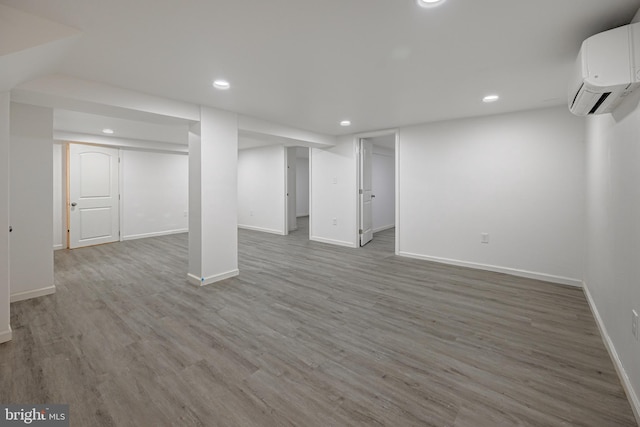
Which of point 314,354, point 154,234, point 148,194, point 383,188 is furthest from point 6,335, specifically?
point 383,188

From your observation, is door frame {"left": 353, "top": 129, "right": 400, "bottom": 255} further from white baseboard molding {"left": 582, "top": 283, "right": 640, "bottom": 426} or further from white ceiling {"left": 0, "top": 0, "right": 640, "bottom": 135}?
white baseboard molding {"left": 582, "top": 283, "right": 640, "bottom": 426}

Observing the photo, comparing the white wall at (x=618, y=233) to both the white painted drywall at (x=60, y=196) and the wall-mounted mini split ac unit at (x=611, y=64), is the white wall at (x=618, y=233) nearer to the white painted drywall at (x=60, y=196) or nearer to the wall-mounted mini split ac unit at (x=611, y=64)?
the wall-mounted mini split ac unit at (x=611, y=64)

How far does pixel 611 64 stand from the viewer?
166 cm

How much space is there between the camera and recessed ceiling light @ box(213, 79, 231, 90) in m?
2.73

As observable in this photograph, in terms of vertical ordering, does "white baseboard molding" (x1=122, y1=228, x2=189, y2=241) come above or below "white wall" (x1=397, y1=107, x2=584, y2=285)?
below

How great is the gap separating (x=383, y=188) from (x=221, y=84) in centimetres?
584

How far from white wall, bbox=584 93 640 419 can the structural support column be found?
379 centimetres

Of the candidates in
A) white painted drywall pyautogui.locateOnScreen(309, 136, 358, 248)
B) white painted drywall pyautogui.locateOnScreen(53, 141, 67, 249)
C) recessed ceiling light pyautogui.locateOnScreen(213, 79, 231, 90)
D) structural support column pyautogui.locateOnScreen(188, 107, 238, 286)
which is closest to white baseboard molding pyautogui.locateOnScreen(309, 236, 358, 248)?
white painted drywall pyautogui.locateOnScreen(309, 136, 358, 248)

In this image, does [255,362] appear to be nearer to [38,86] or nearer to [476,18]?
[476,18]

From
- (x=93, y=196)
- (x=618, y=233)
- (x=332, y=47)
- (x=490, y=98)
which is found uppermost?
(x=490, y=98)

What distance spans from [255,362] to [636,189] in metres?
2.64

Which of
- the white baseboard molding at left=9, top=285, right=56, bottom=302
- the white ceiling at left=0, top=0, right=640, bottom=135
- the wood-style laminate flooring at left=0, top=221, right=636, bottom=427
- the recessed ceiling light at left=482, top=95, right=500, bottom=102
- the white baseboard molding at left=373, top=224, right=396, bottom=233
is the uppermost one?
the recessed ceiling light at left=482, top=95, right=500, bottom=102

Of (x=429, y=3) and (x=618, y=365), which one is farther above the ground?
(x=429, y=3)

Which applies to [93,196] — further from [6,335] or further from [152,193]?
[6,335]
